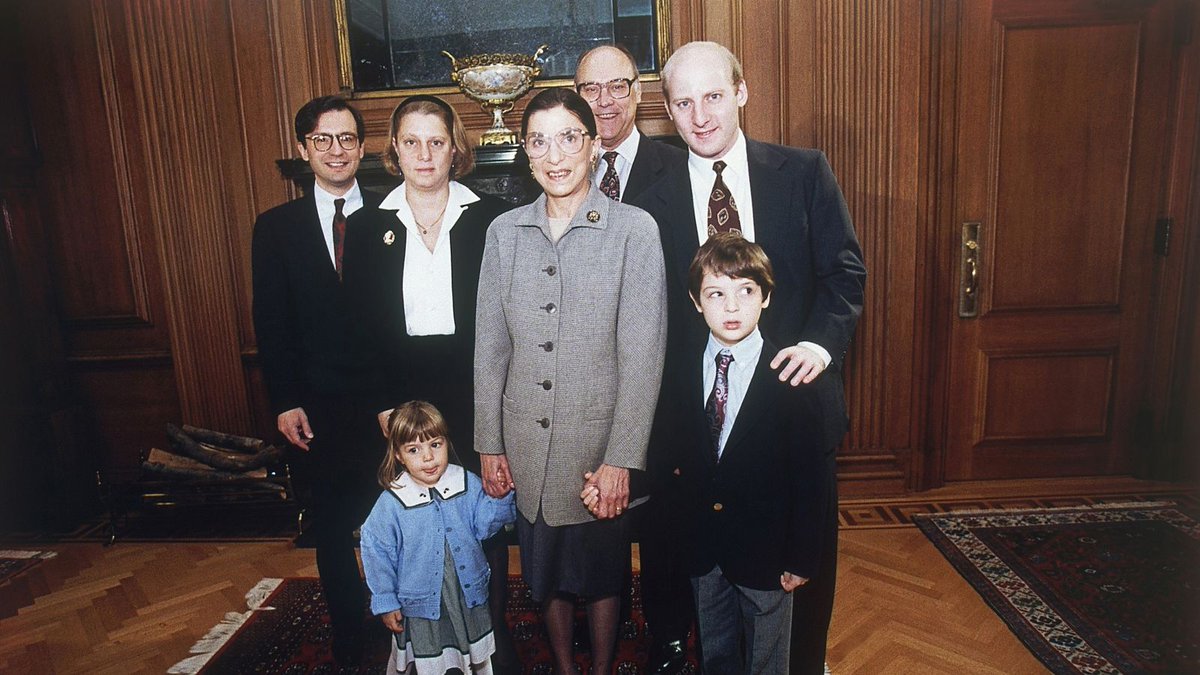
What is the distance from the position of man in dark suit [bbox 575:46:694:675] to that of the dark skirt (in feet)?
0.95

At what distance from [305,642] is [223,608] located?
19.7 inches

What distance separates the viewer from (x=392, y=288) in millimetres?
2035

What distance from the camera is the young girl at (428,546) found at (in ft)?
6.32

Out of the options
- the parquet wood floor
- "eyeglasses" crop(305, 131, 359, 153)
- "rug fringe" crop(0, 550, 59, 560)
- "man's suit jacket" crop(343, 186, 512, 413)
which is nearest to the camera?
"man's suit jacket" crop(343, 186, 512, 413)

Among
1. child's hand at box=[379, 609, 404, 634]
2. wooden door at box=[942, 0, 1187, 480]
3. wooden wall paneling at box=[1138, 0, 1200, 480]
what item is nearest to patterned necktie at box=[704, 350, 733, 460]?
child's hand at box=[379, 609, 404, 634]

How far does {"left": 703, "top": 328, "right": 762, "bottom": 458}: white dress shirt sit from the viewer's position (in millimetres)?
1728

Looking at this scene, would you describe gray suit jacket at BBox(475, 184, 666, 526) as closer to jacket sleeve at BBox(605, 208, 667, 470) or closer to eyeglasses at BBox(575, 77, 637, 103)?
jacket sleeve at BBox(605, 208, 667, 470)

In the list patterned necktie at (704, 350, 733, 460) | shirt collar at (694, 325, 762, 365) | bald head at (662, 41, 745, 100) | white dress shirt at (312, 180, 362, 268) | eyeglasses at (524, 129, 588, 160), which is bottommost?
patterned necktie at (704, 350, 733, 460)

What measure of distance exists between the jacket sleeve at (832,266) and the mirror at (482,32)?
69.6 inches

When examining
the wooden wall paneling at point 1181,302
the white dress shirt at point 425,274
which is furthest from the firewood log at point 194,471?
the wooden wall paneling at point 1181,302

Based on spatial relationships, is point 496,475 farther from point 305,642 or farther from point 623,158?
point 305,642

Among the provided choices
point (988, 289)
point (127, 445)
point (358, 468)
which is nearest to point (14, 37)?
point (127, 445)

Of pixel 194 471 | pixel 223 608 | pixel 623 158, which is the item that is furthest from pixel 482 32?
pixel 223 608

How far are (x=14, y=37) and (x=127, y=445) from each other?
6.99ft
